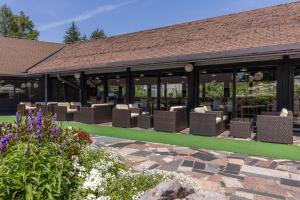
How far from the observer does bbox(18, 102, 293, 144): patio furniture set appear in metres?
7.21

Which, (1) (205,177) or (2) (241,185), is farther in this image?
(1) (205,177)

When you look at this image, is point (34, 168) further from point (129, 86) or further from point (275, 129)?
point (129, 86)

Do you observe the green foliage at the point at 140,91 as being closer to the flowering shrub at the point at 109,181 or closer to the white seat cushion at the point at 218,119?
the white seat cushion at the point at 218,119

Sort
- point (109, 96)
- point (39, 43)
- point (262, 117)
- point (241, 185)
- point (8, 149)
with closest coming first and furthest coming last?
point (8, 149)
point (241, 185)
point (262, 117)
point (109, 96)
point (39, 43)

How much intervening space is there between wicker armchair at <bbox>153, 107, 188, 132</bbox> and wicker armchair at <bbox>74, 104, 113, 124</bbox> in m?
3.01

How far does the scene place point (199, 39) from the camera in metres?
11.4

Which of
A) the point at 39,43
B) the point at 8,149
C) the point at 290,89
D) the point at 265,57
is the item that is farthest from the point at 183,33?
the point at 39,43

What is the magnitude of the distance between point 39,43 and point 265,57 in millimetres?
18021

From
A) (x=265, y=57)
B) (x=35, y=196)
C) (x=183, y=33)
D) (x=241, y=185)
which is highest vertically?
(x=183, y=33)

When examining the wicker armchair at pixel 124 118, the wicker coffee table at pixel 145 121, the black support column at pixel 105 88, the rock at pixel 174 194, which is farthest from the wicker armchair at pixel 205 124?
the black support column at pixel 105 88

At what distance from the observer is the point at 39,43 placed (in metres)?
21.2

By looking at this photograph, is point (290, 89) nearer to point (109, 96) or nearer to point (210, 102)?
point (210, 102)

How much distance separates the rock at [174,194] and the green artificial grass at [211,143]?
4040mm

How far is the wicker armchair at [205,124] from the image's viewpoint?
8.23 meters
